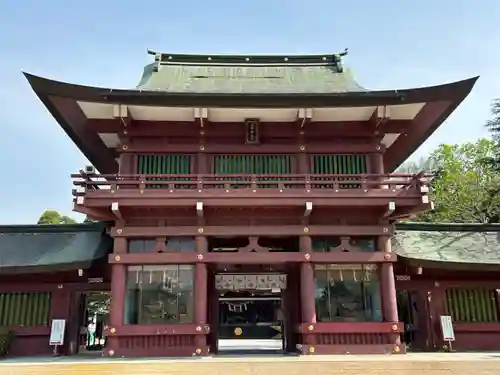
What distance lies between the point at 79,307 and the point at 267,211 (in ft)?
23.9

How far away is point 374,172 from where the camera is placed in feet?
47.1

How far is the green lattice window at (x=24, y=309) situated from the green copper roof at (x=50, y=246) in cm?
113

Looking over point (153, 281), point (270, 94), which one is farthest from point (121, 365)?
point (270, 94)

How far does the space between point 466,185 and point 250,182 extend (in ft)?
83.8

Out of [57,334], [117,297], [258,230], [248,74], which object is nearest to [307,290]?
[258,230]

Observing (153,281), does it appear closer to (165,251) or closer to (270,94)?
(165,251)

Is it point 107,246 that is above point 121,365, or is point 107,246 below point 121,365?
above

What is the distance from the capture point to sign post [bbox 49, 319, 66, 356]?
13727 mm

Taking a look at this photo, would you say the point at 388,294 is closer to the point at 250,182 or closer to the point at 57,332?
the point at 250,182

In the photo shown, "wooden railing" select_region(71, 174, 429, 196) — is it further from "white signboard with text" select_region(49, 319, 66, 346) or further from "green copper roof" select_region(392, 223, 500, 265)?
"white signboard with text" select_region(49, 319, 66, 346)

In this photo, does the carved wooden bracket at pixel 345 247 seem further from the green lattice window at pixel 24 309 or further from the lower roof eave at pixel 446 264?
the green lattice window at pixel 24 309

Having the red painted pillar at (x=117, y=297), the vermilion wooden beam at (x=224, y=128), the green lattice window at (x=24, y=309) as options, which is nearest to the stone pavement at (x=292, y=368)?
the red painted pillar at (x=117, y=297)

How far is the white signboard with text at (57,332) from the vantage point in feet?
45.0

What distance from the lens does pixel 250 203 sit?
12.9 metres
